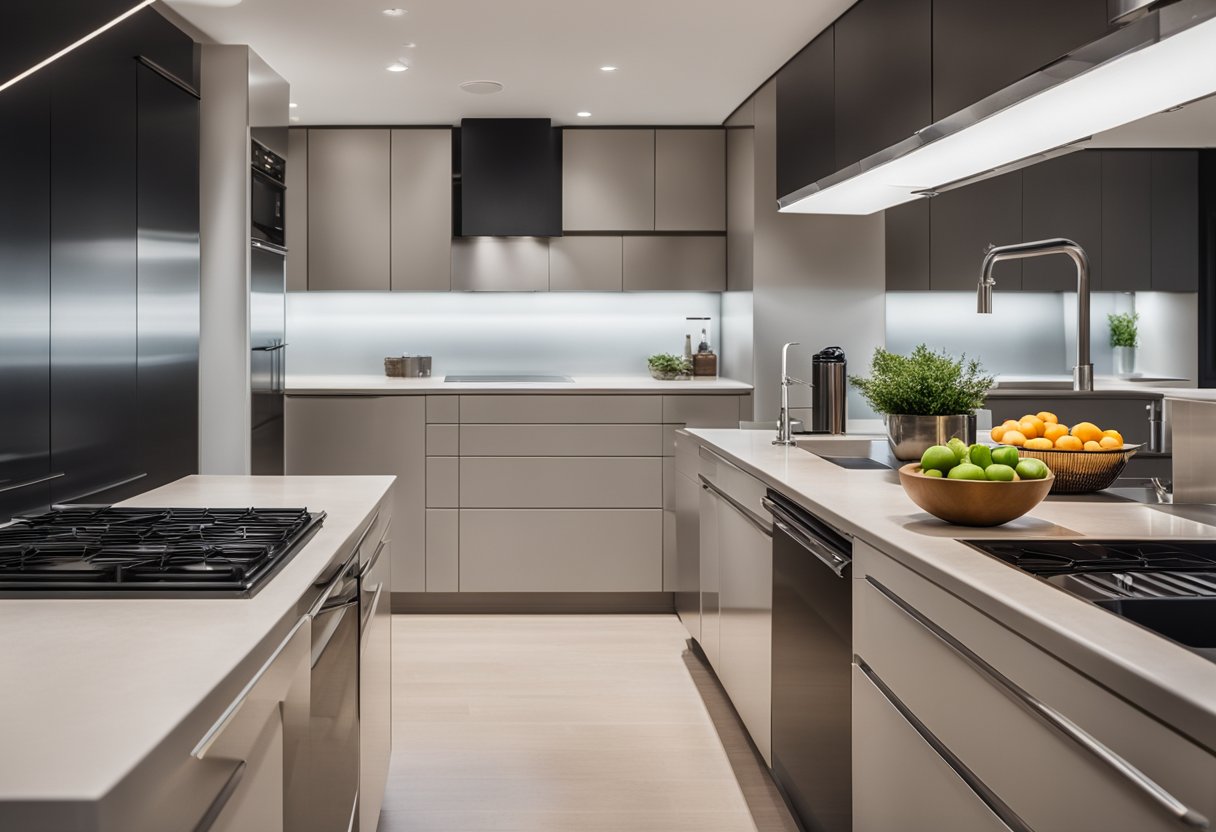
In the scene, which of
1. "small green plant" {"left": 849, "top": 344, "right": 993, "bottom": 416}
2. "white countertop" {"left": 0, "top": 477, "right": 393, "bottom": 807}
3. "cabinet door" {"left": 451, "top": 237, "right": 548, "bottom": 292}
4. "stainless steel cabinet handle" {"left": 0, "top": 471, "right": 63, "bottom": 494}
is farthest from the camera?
"cabinet door" {"left": 451, "top": 237, "right": 548, "bottom": 292}

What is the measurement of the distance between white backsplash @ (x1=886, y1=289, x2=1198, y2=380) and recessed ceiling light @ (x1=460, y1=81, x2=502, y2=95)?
7.48ft

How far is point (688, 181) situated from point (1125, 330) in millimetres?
2365

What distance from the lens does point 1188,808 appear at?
0.92 meters

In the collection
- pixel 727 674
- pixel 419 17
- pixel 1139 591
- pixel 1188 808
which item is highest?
pixel 419 17

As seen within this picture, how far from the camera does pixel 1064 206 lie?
15.5ft

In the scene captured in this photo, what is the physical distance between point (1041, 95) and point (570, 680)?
2.71 meters

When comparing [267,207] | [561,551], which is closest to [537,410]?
[561,551]

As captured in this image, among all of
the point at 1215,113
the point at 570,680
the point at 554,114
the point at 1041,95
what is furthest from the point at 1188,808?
the point at 554,114

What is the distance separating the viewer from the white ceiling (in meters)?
3.36

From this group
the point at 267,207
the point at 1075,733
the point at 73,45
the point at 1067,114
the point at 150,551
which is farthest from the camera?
the point at 267,207

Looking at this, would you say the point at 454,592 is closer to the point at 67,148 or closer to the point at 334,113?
the point at 334,113

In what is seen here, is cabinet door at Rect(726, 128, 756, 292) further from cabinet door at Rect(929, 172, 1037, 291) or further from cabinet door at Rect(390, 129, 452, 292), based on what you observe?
cabinet door at Rect(390, 129, 452, 292)

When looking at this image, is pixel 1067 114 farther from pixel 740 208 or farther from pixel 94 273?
pixel 740 208

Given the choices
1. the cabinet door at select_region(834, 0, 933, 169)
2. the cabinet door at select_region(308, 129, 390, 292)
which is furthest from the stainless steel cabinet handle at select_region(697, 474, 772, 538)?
the cabinet door at select_region(308, 129, 390, 292)
